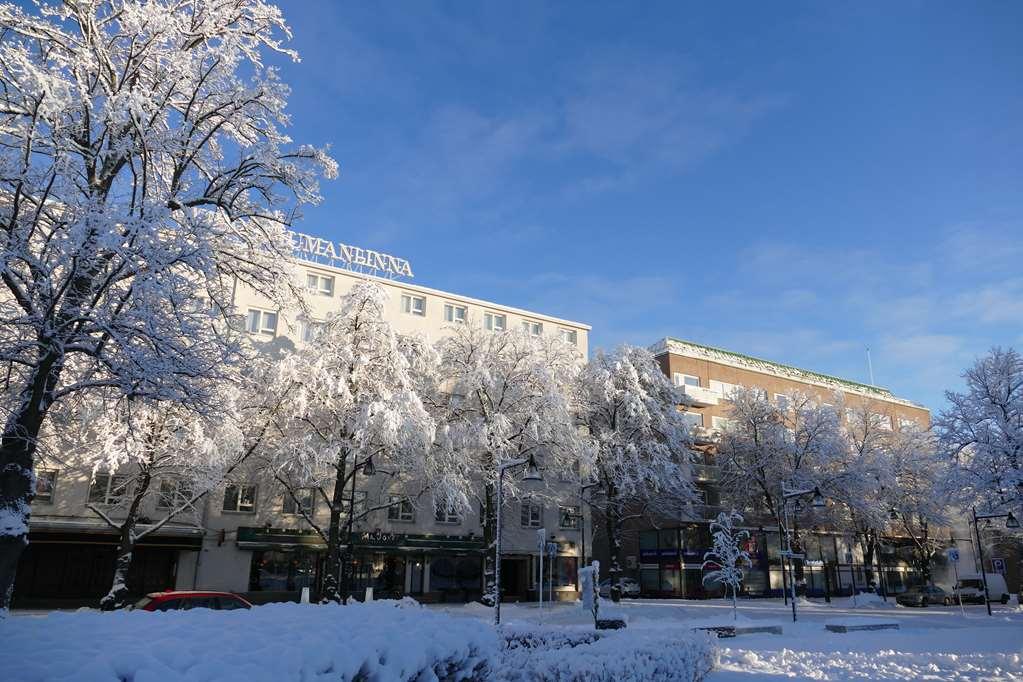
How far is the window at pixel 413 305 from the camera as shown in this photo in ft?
143

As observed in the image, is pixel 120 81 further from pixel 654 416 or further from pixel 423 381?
pixel 654 416

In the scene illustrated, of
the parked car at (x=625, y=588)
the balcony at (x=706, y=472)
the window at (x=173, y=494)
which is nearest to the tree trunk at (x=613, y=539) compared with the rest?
the parked car at (x=625, y=588)

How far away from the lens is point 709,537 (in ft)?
163

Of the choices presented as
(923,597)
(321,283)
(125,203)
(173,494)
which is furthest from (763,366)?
(125,203)

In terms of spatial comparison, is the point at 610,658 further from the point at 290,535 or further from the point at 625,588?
the point at 625,588

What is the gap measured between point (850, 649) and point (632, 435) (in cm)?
1998

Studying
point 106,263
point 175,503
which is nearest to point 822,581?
point 175,503

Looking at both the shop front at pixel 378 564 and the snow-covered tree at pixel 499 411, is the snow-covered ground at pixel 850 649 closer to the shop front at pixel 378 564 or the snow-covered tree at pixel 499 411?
the shop front at pixel 378 564

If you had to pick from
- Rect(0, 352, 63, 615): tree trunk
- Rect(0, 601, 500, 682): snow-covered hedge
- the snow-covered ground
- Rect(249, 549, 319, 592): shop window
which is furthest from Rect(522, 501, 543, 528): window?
Rect(0, 601, 500, 682): snow-covered hedge

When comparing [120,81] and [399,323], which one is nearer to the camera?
[120,81]

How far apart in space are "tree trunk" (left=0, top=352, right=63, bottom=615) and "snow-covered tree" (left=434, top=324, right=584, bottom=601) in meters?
21.0

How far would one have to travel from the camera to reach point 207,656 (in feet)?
17.5

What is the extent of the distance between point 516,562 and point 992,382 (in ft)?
94.3

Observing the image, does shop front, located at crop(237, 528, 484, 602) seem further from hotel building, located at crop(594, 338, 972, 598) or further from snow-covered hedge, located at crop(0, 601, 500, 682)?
snow-covered hedge, located at crop(0, 601, 500, 682)
